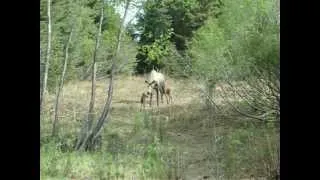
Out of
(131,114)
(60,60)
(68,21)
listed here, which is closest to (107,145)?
(131,114)

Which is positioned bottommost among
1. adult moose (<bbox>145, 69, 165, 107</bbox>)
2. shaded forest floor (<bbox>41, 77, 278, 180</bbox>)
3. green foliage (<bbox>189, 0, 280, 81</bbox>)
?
shaded forest floor (<bbox>41, 77, 278, 180</bbox>)

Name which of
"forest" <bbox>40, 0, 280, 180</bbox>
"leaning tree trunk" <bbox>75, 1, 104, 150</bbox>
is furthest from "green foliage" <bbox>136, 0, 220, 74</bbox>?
"leaning tree trunk" <bbox>75, 1, 104, 150</bbox>

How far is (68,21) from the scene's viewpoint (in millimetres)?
1709

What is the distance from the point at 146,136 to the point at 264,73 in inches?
21.2

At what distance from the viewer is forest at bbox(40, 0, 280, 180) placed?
1.68 meters

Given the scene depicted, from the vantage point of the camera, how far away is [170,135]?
1710 millimetres

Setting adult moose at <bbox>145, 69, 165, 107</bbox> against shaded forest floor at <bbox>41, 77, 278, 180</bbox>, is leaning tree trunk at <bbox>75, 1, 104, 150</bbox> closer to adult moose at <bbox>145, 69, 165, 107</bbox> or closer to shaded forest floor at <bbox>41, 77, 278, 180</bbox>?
shaded forest floor at <bbox>41, 77, 278, 180</bbox>

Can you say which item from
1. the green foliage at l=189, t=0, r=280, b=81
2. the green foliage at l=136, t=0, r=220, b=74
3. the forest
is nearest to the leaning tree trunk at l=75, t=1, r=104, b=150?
the forest

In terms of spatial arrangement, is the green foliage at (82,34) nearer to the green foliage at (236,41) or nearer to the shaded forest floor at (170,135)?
the shaded forest floor at (170,135)

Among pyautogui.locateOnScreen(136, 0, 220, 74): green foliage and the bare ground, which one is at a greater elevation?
pyautogui.locateOnScreen(136, 0, 220, 74): green foliage

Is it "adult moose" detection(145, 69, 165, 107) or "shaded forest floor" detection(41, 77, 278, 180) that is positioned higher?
"adult moose" detection(145, 69, 165, 107)

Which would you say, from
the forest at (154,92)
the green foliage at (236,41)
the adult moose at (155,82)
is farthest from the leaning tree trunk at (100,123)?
the green foliage at (236,41)

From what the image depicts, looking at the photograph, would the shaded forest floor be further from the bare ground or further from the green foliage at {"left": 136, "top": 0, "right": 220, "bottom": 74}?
the green foliage at {"left": 136, "top": 0, "right": 220, "bottom": 74}
